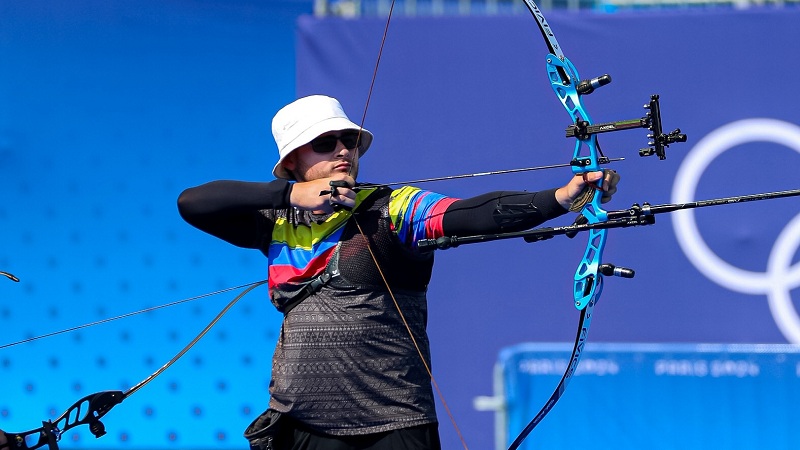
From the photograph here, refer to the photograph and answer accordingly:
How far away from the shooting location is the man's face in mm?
2461

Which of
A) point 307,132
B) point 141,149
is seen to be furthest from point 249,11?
point 307,132

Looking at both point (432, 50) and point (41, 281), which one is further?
point (41, 281)

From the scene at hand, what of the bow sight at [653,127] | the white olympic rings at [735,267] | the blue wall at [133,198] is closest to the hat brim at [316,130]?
the bow sight at [653,127]

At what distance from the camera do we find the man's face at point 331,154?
2461 mm

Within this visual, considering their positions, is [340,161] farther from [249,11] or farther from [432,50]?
[249,11]

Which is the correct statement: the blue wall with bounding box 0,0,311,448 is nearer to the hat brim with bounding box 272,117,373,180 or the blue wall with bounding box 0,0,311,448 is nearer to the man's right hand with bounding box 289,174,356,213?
the hat brim with bounding box 272,117,373,180

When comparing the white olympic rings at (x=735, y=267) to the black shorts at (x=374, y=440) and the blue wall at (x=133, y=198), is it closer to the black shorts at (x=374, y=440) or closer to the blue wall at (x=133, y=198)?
the blue wall at (x=133, y=198)

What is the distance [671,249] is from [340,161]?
1711 millimetres

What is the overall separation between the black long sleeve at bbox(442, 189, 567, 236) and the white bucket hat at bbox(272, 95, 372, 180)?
0.31m

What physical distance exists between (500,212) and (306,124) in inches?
18.6

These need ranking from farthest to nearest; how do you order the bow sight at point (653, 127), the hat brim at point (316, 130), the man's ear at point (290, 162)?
the man's ear at point (290, 162)
the hat brim at point (316, 130)
the bow sight at point (653, 127)

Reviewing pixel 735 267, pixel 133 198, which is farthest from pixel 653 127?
pixel 133 198

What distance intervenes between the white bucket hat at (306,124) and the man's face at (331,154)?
30mm

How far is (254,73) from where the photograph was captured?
4297mm
